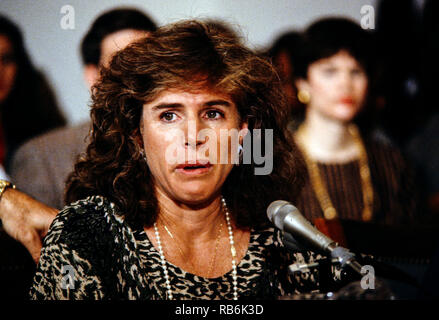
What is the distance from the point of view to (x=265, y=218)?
1809 millimetres

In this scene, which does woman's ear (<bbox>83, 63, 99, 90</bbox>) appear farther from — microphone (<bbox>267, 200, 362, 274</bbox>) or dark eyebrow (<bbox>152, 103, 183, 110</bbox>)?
microphone (<bbox>267, 200, 362, 274</bbox>)

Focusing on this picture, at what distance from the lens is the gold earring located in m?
3.24

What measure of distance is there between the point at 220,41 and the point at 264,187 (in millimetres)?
524

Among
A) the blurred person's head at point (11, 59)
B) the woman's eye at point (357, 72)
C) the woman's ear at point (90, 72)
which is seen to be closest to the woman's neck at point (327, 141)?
the woman's eye at point (357, 72)

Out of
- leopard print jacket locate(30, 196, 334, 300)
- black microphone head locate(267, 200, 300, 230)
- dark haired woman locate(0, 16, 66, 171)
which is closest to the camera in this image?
black microphone head locate(267, 200, 300, 230)

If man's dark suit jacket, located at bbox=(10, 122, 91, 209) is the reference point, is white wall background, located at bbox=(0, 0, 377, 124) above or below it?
above

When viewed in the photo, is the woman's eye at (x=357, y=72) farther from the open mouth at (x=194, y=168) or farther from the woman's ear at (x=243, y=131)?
→ the open mouth at (x=194, y=168)

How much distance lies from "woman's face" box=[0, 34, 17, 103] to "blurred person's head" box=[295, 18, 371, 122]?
1.65 meters

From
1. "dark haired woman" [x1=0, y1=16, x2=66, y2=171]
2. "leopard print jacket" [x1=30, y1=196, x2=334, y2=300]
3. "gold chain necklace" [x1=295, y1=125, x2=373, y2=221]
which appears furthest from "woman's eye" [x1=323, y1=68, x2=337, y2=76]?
"leopard print jacket" [x1=30, y1=196, x2=334, y2=300]

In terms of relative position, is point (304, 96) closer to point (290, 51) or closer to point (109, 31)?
point (290, 51)

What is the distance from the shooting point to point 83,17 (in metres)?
2.79

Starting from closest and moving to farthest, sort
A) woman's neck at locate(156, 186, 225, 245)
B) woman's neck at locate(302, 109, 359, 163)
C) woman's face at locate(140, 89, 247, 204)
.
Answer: woman's face at locate(140, 89, 247, 204) → woman's neck at locate(156, 186, 225, 245) → woman's neck at locate(302, 109, 359, 163)

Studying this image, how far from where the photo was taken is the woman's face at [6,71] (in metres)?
2.90

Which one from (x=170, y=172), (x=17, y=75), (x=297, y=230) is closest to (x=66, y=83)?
(x=17, y=75)
